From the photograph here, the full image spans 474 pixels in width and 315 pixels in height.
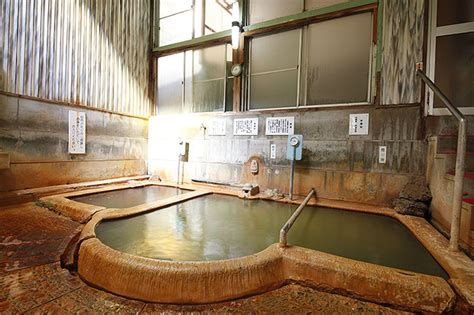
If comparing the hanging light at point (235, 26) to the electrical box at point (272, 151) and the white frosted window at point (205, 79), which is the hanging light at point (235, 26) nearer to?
the white frosted window at point (205, 79)

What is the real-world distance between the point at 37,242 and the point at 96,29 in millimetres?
5133

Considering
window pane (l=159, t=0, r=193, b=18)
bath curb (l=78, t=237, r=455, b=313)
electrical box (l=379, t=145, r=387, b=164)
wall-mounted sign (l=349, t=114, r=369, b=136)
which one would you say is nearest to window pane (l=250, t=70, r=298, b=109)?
wall-mounted sign (l=349, t=114, r=369, b=136)

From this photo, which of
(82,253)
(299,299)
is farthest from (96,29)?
(299,299)

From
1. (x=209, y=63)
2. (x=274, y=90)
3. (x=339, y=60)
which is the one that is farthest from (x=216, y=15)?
(x=339, y=60)

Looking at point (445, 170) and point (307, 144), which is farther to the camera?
point (307, 144)

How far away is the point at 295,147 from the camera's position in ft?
14.6

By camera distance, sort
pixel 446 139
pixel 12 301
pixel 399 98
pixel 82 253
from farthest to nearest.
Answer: pixel 399 98 → pixel 446 139 → pixel 82 253 → pixel 12 301

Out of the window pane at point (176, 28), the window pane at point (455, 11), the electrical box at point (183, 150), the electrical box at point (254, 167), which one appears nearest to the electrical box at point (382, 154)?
the window pane at point (455, 11)

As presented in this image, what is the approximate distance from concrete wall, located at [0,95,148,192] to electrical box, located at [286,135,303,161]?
4468mm

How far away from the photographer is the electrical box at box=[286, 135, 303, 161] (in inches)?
174

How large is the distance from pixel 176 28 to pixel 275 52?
10.8 ft

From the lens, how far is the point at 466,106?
11.9 feet

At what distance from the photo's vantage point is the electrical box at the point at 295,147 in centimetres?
442

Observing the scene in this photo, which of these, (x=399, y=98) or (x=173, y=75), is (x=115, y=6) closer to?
(x=173, y=75)
